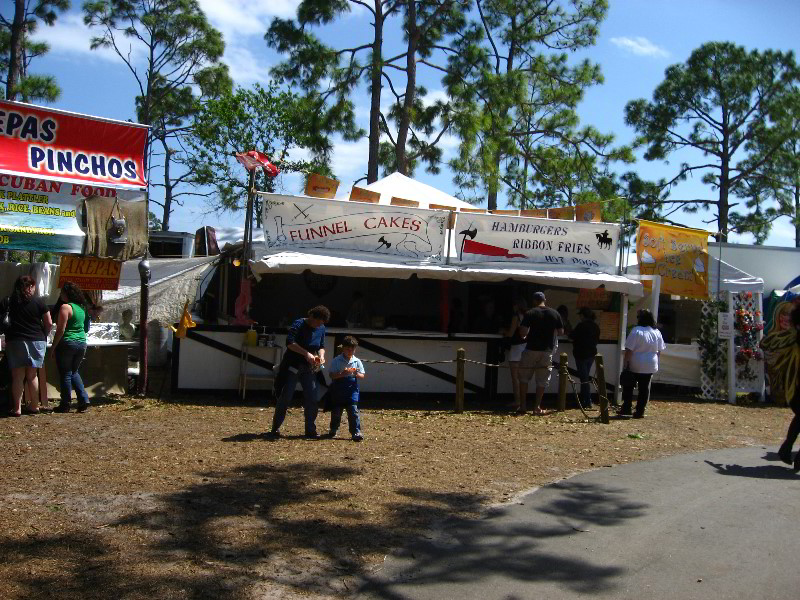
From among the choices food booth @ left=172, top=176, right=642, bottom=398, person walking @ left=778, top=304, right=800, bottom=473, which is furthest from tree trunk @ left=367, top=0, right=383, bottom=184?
person walking @ left=778, top=304, right=800, bottom=473

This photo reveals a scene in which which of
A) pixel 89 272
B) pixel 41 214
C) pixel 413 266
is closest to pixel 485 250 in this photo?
pixel 413 266

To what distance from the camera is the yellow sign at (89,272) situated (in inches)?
462

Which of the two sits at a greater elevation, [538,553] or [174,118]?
[174,118]

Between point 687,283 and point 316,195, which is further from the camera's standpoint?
point 687,283

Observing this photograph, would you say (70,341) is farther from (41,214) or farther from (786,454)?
(786,454)

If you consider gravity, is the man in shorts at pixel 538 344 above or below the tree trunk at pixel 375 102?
below

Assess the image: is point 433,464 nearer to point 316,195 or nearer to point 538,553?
point 538,553

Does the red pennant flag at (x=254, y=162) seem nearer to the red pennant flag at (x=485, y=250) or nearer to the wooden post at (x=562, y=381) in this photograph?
the red pennant flag at (x=485, y=250)

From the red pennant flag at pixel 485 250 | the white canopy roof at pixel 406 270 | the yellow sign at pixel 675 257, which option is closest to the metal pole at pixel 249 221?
the white canopy roof at pixel 406 270

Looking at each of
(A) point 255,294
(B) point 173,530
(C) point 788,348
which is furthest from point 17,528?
(A) point 255,294

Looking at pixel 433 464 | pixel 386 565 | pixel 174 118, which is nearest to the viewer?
pixel 386 565

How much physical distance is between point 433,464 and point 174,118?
28.3 metres

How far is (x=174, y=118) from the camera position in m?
33.6

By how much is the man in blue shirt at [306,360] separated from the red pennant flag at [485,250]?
4517mm
